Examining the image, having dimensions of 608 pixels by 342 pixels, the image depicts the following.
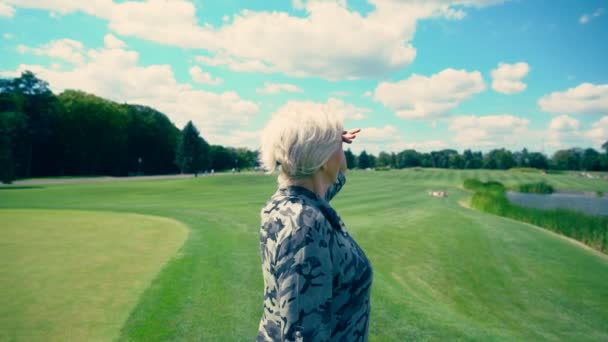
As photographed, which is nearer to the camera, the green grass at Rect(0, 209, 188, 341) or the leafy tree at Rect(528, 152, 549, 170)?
the green grass at Rect(0, 209, 188, 341)

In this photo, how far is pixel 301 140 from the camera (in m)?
1.77

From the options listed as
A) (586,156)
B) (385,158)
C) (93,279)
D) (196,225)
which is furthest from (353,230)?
(385,158)

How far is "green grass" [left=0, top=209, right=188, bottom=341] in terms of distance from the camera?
4.35 meters

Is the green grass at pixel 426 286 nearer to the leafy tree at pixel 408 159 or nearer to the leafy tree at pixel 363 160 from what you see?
the leafy tree at pixel 363 160

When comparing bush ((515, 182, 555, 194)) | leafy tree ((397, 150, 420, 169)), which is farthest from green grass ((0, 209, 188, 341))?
leafy tree ((397, 150, 420, 169))

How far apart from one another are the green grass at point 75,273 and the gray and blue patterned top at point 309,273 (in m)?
3.39

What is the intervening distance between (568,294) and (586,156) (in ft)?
382

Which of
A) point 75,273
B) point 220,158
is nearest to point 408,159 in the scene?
point 220,158

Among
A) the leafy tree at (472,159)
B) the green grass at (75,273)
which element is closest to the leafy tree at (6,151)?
the green grass at (75,273)

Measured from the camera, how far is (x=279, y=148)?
1821 mm

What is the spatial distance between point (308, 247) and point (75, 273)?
6370mm

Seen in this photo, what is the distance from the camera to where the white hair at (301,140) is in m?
1.78

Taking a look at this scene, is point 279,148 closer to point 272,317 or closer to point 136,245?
point 272,317

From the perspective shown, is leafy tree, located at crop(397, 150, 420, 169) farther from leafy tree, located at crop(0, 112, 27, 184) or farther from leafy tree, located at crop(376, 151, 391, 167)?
leafy tree, located at crop(0, 112, 27, 184)
